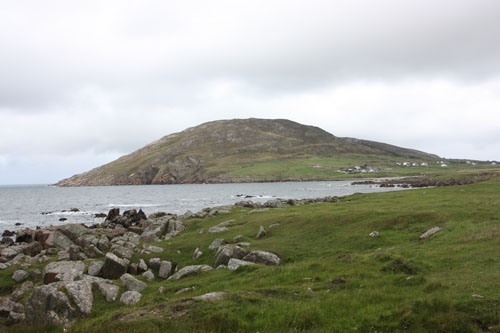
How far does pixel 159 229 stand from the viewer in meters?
41.8

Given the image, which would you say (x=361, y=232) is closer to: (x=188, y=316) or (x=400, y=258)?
(x=400, y=258)

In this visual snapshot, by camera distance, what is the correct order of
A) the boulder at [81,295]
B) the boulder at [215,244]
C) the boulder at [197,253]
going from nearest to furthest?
1. the boulder at [81,295]
2. the boulder at [197,253]
3. the boulder at [215,244]

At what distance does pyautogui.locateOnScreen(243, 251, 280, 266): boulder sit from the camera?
22.7 metres

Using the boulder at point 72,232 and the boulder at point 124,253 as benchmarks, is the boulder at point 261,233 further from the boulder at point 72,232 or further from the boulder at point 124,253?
the boulder at point 72,232

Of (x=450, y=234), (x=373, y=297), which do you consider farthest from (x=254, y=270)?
(x=450, y=234)

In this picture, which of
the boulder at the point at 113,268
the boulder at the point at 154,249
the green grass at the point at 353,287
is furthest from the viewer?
the boulder at the point at 154,249

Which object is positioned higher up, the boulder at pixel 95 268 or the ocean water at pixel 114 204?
the boulder at pixel 95 268

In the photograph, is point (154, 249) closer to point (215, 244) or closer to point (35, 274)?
point (215, 244)

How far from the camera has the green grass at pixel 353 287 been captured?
10.9 meters

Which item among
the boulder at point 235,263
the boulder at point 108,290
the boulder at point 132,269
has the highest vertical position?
the boulder at point 235,263

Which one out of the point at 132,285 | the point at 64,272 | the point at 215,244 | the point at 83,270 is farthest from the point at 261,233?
the point at 64,272

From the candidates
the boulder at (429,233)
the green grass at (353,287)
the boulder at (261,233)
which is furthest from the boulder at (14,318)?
the boulder at (429,233)

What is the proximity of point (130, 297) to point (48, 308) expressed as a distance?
3937mm

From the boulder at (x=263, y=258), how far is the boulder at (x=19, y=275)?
1773 cm
